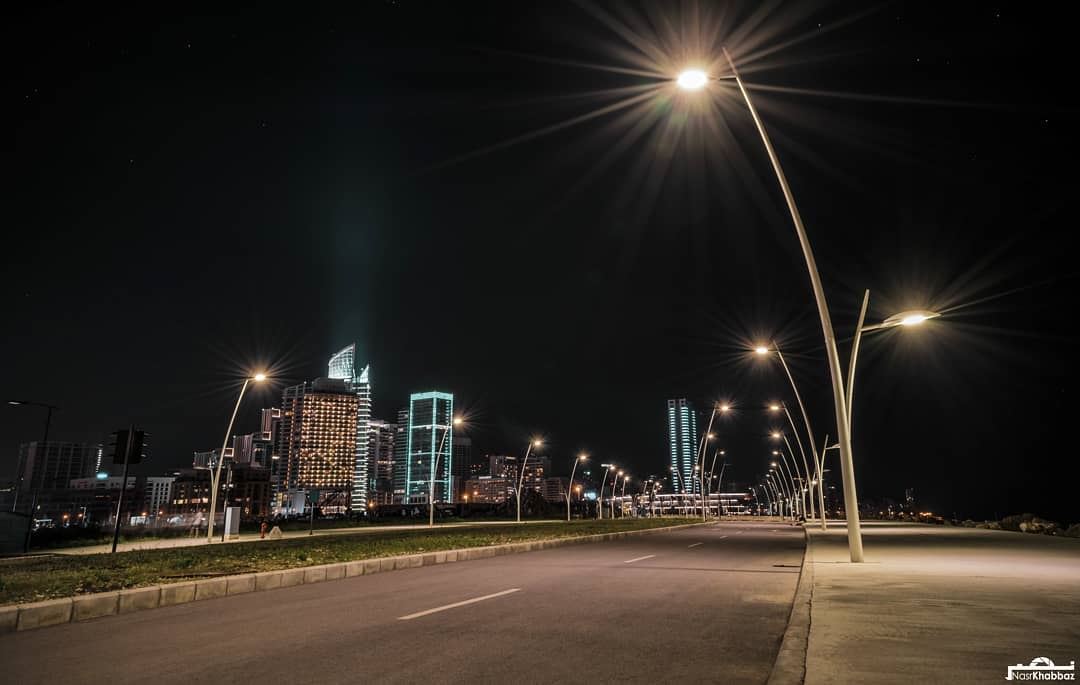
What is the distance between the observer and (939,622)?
6.09 metres

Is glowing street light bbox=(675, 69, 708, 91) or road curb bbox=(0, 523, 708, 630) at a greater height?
glowing street light bbox=(675, 69, 708, 91)

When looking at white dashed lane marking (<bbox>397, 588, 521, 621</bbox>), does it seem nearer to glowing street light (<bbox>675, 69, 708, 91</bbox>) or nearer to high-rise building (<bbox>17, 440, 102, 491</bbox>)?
glowing street light (<bbox>675, 69, 708, 91</bbox>)

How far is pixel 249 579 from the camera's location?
1081 cm

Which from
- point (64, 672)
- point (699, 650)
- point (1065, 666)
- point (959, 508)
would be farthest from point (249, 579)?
point (959, 508)

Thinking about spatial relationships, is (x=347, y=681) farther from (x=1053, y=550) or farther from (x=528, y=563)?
(x=1053, y=550)

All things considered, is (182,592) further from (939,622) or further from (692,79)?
(692,79)

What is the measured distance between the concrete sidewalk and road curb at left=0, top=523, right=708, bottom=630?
8.80m

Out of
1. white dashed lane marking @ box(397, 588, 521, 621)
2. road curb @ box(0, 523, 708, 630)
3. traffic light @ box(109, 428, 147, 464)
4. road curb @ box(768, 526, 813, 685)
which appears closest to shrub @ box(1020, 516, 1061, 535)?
road curb @ box(0, 523, 708, 630)

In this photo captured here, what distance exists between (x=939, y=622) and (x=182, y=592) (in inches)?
391

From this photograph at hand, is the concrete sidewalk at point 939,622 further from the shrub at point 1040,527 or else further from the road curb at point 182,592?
the shrub at point 1040,527

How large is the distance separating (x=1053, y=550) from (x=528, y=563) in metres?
13.1

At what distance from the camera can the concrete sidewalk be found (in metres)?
4.44

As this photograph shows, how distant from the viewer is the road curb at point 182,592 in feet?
25.5

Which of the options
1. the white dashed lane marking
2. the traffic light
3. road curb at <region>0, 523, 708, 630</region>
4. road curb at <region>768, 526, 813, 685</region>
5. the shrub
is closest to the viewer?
road curb at <region>768, 526, 813, 685</region>
